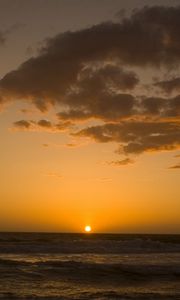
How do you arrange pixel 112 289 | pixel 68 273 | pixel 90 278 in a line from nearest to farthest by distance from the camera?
pixel 112 289, pixel 90 278, pixel 68 273

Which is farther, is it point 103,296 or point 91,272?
point 91,272

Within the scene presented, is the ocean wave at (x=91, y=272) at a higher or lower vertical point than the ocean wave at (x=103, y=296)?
higher

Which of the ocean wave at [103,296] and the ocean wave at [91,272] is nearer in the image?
the ocean wave at [103,296]

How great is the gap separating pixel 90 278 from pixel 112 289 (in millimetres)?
3825

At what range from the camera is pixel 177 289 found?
63.4ft

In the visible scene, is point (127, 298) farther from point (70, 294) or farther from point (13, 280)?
point (13, 280)

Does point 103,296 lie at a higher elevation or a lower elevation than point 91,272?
lower

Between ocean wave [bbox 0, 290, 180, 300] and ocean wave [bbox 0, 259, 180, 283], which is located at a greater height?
ocean wave [bbox 0, 259, 180, 283]

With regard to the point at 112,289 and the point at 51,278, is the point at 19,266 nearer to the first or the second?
the point at 51,278

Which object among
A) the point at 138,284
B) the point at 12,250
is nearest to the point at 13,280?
the point at 138,284

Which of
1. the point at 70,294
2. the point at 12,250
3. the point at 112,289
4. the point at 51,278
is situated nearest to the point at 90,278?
the point at 51,278

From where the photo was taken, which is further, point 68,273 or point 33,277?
point 68,273

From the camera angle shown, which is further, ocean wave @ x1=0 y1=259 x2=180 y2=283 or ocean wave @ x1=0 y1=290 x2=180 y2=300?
ocean wave @ x1=0 y1=259 x2=180 y2=283

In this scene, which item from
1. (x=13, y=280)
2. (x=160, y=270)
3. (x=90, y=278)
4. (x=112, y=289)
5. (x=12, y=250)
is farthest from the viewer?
(x=12, y=250)
